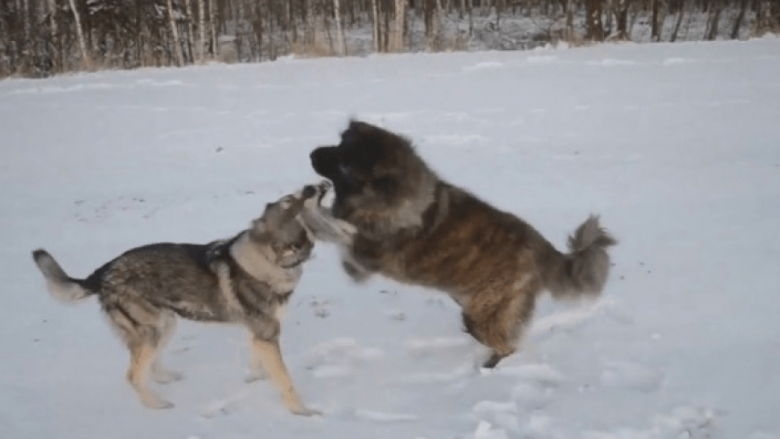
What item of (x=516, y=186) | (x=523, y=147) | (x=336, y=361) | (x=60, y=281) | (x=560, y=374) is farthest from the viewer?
(x=523, y=147)

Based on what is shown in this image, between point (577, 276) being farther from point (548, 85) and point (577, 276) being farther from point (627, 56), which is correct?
point (627, 56)

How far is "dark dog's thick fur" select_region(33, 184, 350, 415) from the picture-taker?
3770 millimetres

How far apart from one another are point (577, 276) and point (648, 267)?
1572 millimetres

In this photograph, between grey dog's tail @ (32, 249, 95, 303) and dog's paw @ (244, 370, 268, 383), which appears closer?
grey dog's tail @ (32, 249, 95, 303)

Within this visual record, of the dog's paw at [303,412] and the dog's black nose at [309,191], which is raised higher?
the dog's black nose at [309,191]

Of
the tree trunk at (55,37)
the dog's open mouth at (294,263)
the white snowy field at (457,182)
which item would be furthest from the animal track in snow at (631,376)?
the tree trunk at (55,37)

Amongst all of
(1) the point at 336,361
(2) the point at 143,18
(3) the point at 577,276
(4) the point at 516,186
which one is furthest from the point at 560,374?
(2) the point at 143,18

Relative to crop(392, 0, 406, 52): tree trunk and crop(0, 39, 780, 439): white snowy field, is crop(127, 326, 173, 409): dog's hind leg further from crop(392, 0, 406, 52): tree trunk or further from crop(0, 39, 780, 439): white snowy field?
crop(392, 0, 406, 52): tree trunk

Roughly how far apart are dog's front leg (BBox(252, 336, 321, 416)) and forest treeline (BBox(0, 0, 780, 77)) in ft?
38.9

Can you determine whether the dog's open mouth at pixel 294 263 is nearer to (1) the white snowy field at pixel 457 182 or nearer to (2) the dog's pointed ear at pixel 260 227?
(2) the dog's pointed ear at pixel 260 227

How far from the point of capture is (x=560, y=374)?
4.14m

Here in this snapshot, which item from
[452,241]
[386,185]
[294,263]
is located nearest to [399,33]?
[386,185]

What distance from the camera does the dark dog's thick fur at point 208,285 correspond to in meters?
3.77

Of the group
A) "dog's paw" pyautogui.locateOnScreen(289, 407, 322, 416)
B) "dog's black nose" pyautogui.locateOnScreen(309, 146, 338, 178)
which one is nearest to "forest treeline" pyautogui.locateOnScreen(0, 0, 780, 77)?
"dog's black nose" pyautogui.locateOnScreen(309, 146, 338, 178)
